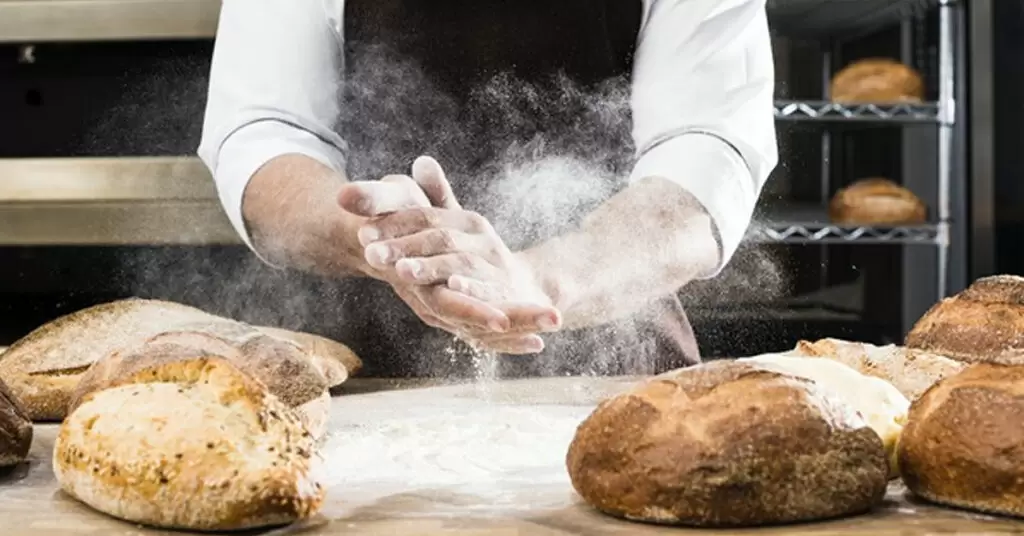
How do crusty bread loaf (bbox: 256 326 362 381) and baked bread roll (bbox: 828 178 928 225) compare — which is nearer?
crusty bread loaf (bbox: 256 326 362 381)

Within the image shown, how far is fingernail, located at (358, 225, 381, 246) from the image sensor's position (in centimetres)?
145

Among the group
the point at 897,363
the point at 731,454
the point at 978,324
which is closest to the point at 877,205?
the point at 978,324

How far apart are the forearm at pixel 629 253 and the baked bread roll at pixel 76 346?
36 centimetres

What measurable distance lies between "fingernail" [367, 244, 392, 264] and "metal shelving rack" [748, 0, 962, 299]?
2.95 feet

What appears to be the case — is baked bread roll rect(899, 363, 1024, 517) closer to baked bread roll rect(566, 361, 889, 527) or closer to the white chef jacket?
baked bread roll rect(566, 361, 889, 527)

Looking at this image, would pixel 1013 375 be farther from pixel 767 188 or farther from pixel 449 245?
pixel 767 188

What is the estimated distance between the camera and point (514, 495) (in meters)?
0.98

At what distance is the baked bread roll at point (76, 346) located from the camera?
54.6 inches

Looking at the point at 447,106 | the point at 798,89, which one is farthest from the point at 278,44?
the point at 798,89

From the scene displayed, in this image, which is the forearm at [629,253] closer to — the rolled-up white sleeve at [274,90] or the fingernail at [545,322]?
the fingernail at [545,322]

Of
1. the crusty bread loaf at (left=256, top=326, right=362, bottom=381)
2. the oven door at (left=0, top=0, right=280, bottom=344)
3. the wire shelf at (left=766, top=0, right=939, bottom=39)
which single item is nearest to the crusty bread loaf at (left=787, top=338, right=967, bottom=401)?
the crusty bread loaf at (left=256, top=326, right=362, bottom=381)

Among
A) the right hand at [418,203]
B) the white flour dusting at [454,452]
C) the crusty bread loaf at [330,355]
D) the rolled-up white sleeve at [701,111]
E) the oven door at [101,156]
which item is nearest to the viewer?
the white flour dusting at [454,452]

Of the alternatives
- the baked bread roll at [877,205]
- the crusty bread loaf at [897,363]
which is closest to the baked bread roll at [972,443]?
the crusty bread loaf at [897,363]

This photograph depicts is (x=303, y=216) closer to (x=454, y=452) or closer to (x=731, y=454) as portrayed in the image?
(x=454, y=452)
